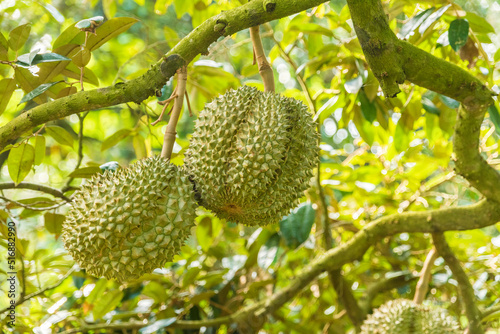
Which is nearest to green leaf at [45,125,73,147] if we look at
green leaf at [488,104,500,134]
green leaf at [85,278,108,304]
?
green leaf at [85,278,108,304]

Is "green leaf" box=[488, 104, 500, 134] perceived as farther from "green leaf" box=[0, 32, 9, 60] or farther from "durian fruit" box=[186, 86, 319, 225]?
"green leaf" box=[0, 32, 9, 60]

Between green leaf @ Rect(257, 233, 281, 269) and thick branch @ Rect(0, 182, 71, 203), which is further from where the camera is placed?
green leaf @ Rect(257, 233, 281, 269)

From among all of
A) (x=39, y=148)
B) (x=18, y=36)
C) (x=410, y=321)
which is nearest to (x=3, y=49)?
(x=18, y=36)

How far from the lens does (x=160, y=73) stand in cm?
90

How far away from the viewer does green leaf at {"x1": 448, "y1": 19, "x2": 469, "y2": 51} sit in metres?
1.19

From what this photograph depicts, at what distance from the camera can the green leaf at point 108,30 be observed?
1105 millimetres

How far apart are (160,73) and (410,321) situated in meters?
1.22

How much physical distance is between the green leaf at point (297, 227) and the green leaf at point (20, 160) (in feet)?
2.80

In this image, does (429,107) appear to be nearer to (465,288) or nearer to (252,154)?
(465,288)

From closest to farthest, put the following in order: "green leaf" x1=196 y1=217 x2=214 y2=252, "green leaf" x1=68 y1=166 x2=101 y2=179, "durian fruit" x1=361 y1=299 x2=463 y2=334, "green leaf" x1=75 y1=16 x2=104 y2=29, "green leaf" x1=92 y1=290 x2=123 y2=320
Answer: "green leaf" x1=75 y1=16 x2=104 y2=29
"green leaf" x1=68 y1=166 x2=101 y2=179
"durian fruit" x1=361 y1=299 x2=463 y2=334
"green leaf" x1=92 y1=290 x2=123 y2=320
"green leaf" x1=196 y1=217 x2=214 y2=252

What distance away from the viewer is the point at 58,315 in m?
1.60

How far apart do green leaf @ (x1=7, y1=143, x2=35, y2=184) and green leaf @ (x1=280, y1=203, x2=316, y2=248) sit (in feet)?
2.80

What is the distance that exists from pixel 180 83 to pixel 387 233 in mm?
1004

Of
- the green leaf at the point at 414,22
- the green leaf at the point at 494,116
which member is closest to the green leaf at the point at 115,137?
the green leaf at the point at 414,22
